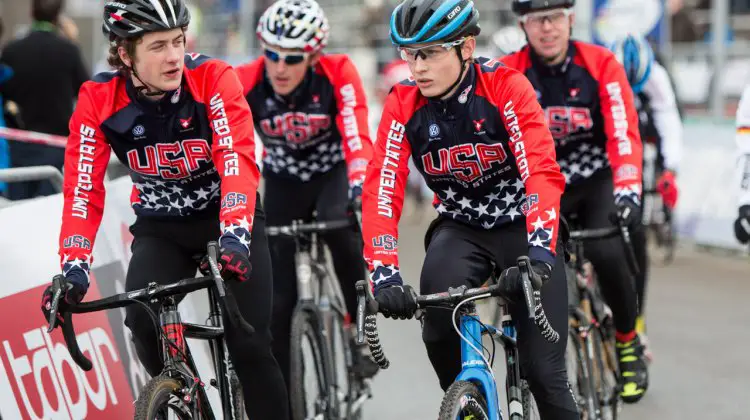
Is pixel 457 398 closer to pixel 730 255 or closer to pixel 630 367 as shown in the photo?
pixel 630 367

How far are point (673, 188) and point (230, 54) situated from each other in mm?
21234

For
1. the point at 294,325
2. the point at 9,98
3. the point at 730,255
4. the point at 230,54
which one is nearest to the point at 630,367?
the point at 294,325

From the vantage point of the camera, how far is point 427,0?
522cm

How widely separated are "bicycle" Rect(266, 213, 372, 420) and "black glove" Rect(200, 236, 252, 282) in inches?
64.7

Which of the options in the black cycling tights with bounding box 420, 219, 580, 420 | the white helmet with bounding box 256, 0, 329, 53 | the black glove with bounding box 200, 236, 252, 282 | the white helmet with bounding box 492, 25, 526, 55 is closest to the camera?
the black glove with bounding box 200, 236, 252, 282

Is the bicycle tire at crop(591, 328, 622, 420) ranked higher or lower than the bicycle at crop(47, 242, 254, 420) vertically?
lower

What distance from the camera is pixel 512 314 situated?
5.41 m

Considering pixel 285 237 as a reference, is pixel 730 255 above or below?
below

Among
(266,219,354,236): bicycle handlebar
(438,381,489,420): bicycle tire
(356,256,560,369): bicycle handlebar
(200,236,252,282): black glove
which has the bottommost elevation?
(438,381,489,420): bicycle tire

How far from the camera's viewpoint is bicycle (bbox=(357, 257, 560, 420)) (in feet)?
15.7

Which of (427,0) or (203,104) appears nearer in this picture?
(427,0)

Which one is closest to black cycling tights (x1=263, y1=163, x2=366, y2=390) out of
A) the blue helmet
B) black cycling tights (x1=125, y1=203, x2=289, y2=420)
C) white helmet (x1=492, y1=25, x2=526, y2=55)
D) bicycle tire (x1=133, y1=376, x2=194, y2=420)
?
black cycling tights (x1=125, y1=203, x2=289, y2=420)

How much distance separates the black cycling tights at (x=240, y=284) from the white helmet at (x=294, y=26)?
165 centimetres

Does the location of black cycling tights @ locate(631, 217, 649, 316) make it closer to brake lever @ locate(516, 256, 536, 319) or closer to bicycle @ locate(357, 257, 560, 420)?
bicycle @ locate(357, 257, 560, 420)
